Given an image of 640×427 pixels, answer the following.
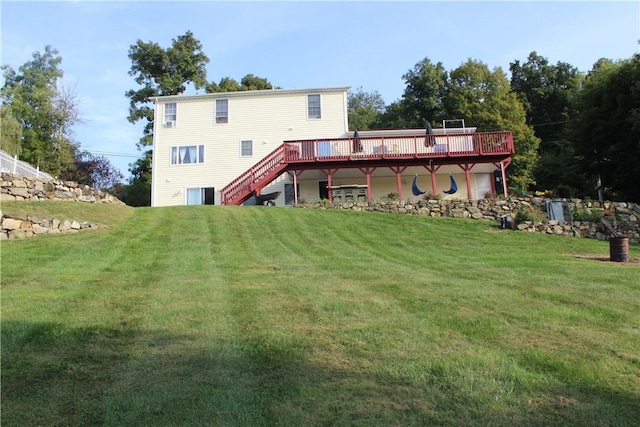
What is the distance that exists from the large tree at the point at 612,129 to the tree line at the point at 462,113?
0.05 meters

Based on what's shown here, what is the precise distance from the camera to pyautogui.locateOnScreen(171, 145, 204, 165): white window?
1040 inches

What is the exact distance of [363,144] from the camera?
2312 centimetres

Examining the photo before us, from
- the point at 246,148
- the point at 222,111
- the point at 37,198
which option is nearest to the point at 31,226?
the point at 37,198

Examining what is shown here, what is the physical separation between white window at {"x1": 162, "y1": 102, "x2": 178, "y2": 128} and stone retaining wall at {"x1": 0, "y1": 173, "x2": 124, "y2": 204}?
36.4 feet

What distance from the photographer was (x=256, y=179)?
22688mm

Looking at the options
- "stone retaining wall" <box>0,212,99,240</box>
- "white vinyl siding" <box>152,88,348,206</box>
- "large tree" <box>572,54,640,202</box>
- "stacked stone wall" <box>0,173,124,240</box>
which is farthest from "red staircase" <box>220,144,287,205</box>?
"large tree" <box>572,54,640,202</box>

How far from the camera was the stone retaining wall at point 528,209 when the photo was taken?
16734 millimetres

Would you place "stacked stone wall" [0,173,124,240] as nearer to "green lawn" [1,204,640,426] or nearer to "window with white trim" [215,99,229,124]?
"green lawn" [1,204,640,426]

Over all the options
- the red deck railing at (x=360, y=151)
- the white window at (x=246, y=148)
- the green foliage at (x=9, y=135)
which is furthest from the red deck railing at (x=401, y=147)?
the green foliage at (x=9, y=135)

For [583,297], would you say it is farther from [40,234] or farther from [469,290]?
[40,234]

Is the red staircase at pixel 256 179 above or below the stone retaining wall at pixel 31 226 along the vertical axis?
above

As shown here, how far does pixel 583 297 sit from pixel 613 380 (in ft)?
10.7

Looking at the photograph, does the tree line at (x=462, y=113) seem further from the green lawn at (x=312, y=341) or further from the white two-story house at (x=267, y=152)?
the green lawn at (x=312, y=341)

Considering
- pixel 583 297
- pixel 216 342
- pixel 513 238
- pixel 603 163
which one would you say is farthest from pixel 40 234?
pixel 603 163
